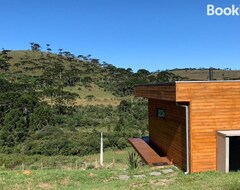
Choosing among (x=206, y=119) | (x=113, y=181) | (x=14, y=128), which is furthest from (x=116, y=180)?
(x=14, y=128)

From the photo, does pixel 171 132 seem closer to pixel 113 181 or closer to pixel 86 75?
pixel 113 181

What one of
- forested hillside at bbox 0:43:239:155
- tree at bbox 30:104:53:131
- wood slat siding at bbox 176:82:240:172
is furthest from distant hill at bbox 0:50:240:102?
wood slat siding at bbox 176:82:240:172

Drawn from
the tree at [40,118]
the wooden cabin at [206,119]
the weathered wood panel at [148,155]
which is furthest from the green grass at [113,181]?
the tree at [40,118]

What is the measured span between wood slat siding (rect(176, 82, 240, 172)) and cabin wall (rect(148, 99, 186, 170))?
553 mm

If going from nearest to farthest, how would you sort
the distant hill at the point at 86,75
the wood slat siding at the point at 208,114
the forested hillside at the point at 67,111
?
the wood slat siding at the point at 208,114 → the forested hillside at the point at 67,111 → the distant hill at the point at 86,75

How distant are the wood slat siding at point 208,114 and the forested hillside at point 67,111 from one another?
19505mm

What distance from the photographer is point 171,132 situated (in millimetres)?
12359

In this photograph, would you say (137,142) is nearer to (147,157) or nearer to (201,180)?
(147,157)

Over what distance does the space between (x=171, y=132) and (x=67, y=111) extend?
35.3 meters

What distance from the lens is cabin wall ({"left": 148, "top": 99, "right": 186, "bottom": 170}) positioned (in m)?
11.0

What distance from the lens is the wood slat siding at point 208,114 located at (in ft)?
33.6

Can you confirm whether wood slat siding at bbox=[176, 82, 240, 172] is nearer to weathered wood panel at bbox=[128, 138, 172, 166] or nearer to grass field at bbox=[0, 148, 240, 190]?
grass field at bbox=[0, 148, 240, 190]

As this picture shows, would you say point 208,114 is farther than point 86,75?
No

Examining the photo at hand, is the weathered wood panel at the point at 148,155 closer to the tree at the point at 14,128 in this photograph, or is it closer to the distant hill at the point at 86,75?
the tree at the point at 14,128
